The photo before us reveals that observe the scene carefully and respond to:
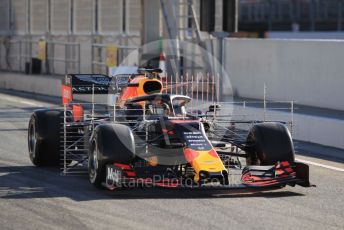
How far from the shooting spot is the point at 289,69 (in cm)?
2112

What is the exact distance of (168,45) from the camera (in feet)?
84.8

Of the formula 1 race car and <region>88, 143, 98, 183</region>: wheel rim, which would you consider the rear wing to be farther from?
<region>88, 143, 98, 183</region>: wheel rim

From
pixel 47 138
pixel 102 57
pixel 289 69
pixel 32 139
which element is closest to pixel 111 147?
pixel 47 138

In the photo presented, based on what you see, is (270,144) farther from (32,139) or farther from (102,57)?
(102,57)

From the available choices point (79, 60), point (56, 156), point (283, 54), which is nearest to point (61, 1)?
A: point (79, 60)

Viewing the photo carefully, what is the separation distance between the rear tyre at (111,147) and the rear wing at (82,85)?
120 inches

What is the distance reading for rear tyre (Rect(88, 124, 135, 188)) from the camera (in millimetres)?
10562

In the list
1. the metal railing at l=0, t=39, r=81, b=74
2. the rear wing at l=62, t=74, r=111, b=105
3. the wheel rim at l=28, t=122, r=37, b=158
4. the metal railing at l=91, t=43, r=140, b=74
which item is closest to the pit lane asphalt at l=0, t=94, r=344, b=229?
the wheel rim at l=28, t=122, r=37, b=158

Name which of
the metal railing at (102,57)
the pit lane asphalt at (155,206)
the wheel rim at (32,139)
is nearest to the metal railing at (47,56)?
the metal railing at (102,57)

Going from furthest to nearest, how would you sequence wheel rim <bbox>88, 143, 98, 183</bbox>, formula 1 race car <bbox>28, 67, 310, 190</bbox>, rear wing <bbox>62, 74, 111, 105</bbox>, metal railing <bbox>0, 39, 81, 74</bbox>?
metal railing <bbox>0, 39, 81, 74</bbox>, rear wing <bbox>62, 74, 111, 105</bbox>, wheel rim <bbox>88, 143, 98, 183</bbox>, formula 1 race car <bbox>28, 67, 310, 190</bbox>

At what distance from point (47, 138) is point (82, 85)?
1.49 m

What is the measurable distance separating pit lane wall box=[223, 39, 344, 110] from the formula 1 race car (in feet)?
24.1

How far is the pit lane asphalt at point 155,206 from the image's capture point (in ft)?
29.3

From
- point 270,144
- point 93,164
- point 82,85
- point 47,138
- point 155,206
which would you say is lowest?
point 155,206
